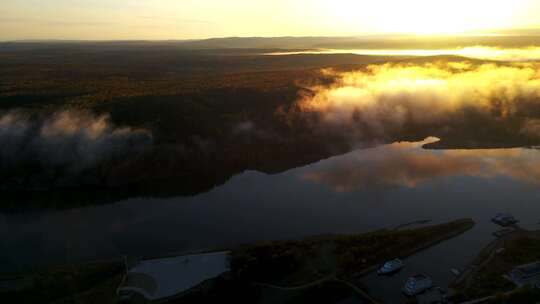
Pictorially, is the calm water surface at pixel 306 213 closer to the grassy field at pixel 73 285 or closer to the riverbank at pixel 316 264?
the riverbank at pixel 316 264

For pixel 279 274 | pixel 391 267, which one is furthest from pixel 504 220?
pixel 279 274

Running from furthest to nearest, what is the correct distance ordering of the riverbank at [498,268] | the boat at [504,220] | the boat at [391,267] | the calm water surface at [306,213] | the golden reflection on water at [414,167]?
the golden reflection on water at [414,167], the boat at [504,220], the calm water surface at [306,213], the boat at [391,267], the riverbank at [498,268]

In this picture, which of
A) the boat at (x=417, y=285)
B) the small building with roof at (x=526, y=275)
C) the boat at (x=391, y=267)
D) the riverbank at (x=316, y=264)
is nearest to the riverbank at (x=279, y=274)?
the riverbank at (x=316, y=264)

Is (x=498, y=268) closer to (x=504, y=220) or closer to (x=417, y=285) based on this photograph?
(x=417, y=285)

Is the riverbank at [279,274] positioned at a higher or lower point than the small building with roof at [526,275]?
lower

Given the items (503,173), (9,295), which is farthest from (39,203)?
(503,173)
